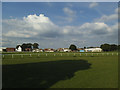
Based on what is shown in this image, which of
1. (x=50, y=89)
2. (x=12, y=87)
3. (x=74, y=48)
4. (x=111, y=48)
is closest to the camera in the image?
(x=50, y=89)

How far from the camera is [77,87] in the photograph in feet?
17.5

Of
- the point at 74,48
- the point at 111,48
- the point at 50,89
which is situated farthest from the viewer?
the point at 74,48

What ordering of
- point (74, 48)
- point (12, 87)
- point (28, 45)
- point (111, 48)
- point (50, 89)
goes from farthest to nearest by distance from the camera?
point (28, 45), point (74, 48), point (111, 48), point (12, 87), point (50, 89)

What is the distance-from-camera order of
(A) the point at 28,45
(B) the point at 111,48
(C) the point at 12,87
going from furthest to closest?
(A) the point at 28,45 < (B) the point at 111,48 < (C) the point at 12,87

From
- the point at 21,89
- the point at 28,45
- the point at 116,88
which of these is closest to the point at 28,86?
the point at 21,89

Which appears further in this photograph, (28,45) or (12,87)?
(28,45)

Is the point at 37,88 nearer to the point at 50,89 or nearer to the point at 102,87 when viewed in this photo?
the point at 50,89

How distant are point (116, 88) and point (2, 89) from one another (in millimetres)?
5162

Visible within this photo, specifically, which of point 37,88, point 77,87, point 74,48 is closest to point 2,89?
point 37,88

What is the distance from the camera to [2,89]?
519cm

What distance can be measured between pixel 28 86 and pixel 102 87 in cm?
346

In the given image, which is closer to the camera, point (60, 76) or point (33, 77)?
point (33, 77)

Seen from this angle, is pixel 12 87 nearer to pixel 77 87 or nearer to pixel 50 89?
pixel 50 89

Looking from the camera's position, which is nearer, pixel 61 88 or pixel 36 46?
pixel 61 88
